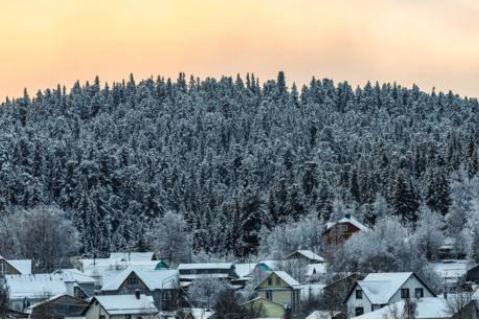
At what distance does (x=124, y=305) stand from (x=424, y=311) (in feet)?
77.1

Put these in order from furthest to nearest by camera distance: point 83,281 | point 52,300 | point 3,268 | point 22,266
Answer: point 22,266, point 3,268, point 83,281, point 52,300

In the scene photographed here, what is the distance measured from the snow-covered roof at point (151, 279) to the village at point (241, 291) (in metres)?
Answer: 0.09

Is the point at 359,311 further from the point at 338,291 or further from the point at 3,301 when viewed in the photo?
the point at 3,301

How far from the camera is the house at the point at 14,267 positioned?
332 ft

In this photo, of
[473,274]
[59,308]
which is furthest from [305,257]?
[59,308]

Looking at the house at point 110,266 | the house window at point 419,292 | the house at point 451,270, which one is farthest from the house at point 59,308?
the house at point 451,270

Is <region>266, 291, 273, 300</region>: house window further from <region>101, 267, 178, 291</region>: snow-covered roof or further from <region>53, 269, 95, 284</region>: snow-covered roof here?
<region>53, 269, 95, 284</region>: snow-covered roof

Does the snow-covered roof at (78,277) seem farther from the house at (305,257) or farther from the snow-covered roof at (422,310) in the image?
the snow-covered roof at (422,310)

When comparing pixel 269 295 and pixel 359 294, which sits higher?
pixel 359 294

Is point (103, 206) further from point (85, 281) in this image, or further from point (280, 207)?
point (85, 281)

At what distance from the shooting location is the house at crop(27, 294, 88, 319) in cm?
7812

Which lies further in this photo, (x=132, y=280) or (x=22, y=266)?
(x=22, y=266)

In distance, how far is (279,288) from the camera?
94375 mm

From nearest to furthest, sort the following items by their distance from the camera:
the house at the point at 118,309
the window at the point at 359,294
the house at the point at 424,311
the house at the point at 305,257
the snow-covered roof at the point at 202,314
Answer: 1. the house at the point at 424,311
2. the snow-covered roof at the point at 202,314
3. the house at the point at 118,309
4. the window at the point at 359,294
5. the house at the point at 305,257
